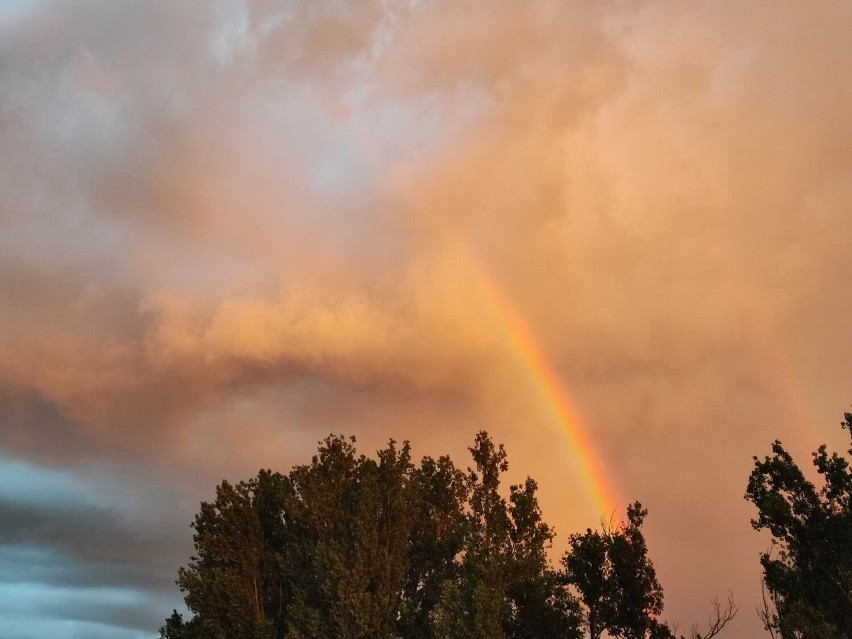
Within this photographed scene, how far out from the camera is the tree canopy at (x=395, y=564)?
46.3m

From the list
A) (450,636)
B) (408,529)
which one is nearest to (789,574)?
(450,636)

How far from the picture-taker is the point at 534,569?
4928 cm

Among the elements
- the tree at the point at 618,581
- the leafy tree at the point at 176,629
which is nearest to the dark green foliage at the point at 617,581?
the tree at the point at 618,581

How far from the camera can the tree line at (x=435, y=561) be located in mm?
39875

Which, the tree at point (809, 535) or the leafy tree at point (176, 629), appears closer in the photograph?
the tree at point (809, 535)

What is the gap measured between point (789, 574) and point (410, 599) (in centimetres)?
2589

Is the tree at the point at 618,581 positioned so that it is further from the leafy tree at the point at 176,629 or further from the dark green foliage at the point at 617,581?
the leafy tree at the point at 176,629

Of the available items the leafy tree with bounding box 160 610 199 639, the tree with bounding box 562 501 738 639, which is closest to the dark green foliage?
the tree with bounding box 562 501 738 639

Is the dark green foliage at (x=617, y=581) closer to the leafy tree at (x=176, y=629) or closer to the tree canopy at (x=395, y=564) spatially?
the tree canopy at (x=395, y=564)

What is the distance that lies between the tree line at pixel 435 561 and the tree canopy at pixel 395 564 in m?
0.10

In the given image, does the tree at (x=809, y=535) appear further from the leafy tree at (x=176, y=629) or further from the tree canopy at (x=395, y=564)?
the leafy tree at (x=176, y=629)

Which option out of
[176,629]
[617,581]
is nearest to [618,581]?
[617,581]

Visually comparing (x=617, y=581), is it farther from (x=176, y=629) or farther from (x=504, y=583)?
(x=176, y=629)

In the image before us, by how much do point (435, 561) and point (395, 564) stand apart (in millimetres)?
4038
